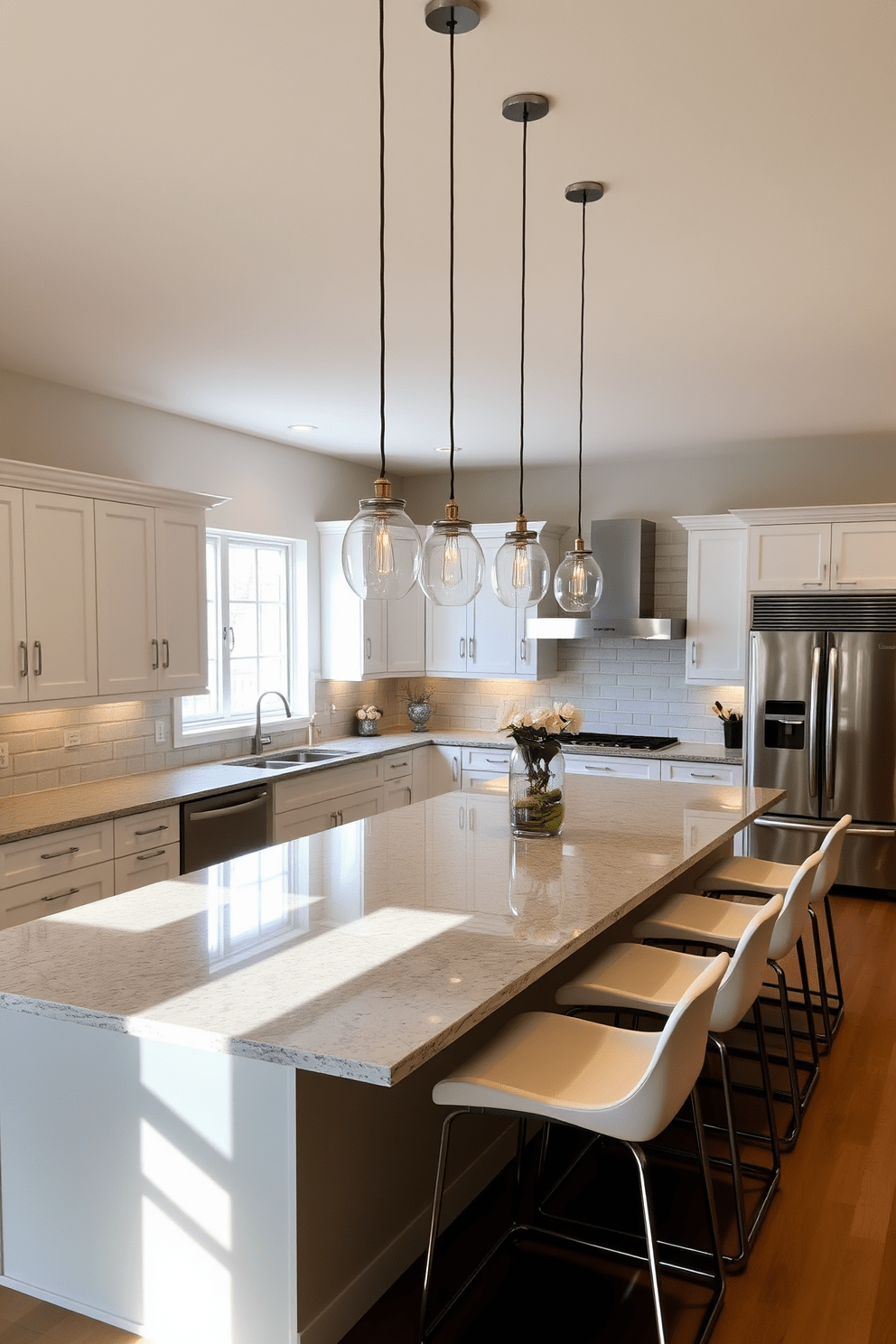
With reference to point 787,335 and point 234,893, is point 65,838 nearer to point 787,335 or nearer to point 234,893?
point 234,893

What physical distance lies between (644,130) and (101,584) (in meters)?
2.95

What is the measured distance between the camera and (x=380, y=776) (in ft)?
20.2

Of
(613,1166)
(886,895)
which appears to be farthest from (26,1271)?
(886,895)

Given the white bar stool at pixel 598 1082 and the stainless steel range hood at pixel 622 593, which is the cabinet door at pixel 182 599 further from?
the white bar stool at pixel 598 1082

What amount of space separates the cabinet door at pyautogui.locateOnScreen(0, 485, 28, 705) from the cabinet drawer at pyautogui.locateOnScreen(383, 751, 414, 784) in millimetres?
2625

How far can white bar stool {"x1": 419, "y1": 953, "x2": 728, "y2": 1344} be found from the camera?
5.98ft

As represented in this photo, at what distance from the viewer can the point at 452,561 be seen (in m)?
2.41

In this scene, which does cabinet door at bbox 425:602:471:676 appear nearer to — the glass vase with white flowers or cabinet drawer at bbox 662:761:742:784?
cabinet drawer at bbox 662:761:742:784

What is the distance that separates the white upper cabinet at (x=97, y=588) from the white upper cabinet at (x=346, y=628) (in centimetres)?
158

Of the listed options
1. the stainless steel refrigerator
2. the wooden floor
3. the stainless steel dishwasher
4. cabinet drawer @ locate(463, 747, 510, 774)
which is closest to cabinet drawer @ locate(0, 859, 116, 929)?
the stainless steel dishwasher

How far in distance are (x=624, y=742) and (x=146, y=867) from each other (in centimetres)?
326

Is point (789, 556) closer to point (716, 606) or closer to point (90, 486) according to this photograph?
point (716, 606)

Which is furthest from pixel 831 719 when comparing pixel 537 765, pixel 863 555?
pixel 537 765

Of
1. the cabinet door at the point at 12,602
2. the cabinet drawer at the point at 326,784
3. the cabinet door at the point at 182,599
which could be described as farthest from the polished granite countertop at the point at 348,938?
Answer: the cabinet drawer at the point at 326,784
